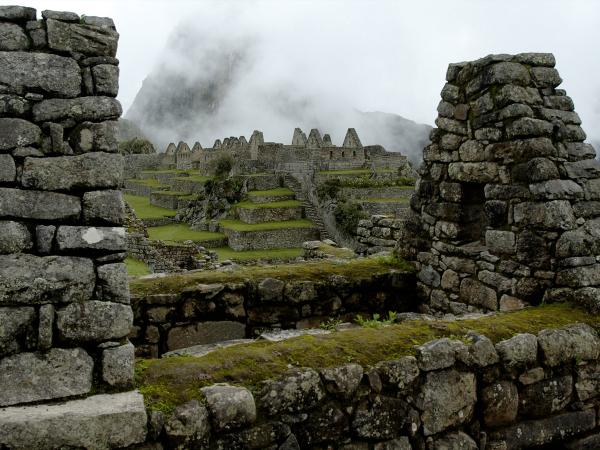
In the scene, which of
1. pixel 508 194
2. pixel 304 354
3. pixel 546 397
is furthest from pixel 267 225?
pixel 304 354

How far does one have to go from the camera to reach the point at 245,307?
21.4 feet

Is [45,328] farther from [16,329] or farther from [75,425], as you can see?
[75,425]

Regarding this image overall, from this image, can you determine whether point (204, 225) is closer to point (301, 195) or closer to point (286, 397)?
point (301, 195)

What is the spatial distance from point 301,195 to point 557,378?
3716 centimetres

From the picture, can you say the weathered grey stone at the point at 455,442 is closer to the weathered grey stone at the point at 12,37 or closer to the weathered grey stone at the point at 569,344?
the weathered grey stone at the point at 569,344

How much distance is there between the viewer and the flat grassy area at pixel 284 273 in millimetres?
6246

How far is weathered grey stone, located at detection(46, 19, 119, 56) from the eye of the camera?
3.65 meters

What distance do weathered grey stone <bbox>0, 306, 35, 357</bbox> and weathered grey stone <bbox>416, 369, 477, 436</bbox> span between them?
104 inches

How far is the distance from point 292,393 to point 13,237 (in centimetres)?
198

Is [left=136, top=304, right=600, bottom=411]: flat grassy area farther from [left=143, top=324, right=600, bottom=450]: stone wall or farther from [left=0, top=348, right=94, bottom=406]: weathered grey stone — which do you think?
[left=0, top=348, right=94, bottom=406]: weathered grey stone

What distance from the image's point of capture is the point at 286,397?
3.78 meters

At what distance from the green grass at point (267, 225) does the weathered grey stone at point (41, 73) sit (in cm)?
3153

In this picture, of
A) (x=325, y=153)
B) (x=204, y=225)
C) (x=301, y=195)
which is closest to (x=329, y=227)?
(x=301, y=195)

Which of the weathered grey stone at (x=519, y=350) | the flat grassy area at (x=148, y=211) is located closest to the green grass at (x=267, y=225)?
the flat grassy area at (x=148, y=211)
